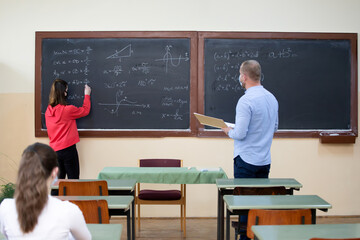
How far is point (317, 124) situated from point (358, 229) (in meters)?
3.10

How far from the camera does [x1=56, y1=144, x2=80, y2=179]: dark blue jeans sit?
15.5 ft

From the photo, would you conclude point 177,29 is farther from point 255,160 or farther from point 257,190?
Answer: point 257,190

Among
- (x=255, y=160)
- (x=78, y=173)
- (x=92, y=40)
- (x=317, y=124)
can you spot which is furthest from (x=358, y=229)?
(x=92, y=40)

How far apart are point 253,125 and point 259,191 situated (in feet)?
2.07

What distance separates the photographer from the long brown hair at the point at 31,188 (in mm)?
1579

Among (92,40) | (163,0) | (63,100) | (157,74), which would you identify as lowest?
(63,100)

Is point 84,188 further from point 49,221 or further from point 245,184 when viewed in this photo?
point 49,221

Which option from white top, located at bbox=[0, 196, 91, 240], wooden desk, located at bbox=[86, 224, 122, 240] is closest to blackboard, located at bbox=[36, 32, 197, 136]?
wooden desk, located at bbox=[86, 224, 122, 240]

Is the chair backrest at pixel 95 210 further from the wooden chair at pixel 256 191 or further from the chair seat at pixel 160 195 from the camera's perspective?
the chair seat at pixel 160 195

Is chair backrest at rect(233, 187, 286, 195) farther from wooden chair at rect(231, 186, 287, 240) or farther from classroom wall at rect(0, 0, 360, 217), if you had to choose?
classroom wall at rect(0, 0, 360, 217)

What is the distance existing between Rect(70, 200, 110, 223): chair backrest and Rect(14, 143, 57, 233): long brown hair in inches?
35.5

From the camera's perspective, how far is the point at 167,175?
13.0 feet

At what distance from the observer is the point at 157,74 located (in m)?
5.01

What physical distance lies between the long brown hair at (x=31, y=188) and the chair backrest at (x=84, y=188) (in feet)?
4.99
